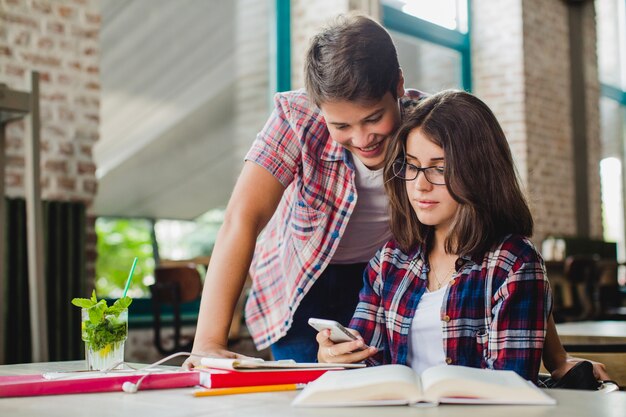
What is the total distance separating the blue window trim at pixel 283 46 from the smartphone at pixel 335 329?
13.5 ft

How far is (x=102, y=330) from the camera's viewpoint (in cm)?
142

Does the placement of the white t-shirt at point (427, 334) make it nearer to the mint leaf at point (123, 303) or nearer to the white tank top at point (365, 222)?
the white tank top at point (365, 222)

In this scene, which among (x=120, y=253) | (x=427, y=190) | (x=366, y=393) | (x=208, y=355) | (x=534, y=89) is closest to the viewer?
(x=366, y=393)

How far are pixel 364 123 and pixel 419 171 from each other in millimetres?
155

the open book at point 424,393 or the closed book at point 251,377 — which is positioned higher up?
the open book at point 424,393

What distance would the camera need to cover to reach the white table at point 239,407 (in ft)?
2.93

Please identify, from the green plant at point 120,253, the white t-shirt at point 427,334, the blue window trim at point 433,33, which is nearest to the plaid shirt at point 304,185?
the white t-shirt at point 427,334

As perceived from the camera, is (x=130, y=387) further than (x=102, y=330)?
No

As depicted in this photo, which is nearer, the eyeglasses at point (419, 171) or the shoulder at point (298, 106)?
the eyeglasses at point (419, 171)

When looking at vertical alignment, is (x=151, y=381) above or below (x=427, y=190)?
below

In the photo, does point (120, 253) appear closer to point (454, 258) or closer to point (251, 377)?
point (454, 258)

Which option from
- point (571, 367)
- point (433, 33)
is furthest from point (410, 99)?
point (433, 33)

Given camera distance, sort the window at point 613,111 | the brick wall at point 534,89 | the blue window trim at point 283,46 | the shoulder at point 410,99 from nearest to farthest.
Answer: the shoulder at point 410,99 < the blue window trim at point 283,46 < the brick wall at point 534,89 < the window at point 613,111

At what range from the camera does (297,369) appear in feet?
4.04
